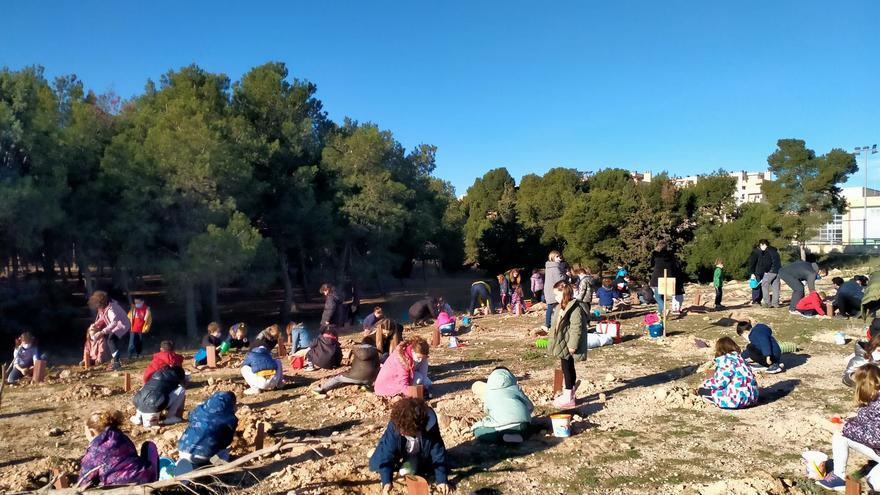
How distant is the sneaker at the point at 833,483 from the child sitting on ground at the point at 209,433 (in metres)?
4.73

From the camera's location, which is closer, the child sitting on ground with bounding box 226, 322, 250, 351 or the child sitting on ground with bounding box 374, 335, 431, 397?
the child sitting on ground with bounding box 374, 335, 431, 397

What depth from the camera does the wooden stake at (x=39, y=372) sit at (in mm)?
9174

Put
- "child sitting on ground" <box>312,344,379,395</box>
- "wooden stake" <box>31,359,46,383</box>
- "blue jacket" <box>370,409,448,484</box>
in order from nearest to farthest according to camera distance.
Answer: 1. "blue jacket" <box>370,409,448,484</box>
2. "child sitting on ground" <box>312,344,379,395</box>
3. "wooden stake" <box>31,359,46,383</box>

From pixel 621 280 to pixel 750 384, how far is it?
355 inches

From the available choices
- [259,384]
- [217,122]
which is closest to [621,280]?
[259,384]

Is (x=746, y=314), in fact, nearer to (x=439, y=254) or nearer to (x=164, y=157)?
(x=164, y=157)

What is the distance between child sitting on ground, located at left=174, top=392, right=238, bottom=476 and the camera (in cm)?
506

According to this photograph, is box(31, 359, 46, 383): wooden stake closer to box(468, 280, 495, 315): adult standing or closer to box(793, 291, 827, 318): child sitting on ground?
box(468, 280, 495, 315): adult standing

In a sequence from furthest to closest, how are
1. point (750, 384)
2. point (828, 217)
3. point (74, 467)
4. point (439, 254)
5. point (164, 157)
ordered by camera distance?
point (439, 254) < point (828, 217) < point (164, 157) < point (750, 384) < point (74, 467)

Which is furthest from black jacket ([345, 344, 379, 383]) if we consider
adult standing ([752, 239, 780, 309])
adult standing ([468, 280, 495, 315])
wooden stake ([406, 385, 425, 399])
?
adult standing ([752, 239, 780, 309])

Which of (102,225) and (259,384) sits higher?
(102,225)

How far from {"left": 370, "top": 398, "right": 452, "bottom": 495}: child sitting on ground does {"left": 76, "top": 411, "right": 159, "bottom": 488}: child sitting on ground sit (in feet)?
5.36

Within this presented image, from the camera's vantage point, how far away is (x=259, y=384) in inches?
316

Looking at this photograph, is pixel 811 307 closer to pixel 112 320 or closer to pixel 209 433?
pixel 209 433
